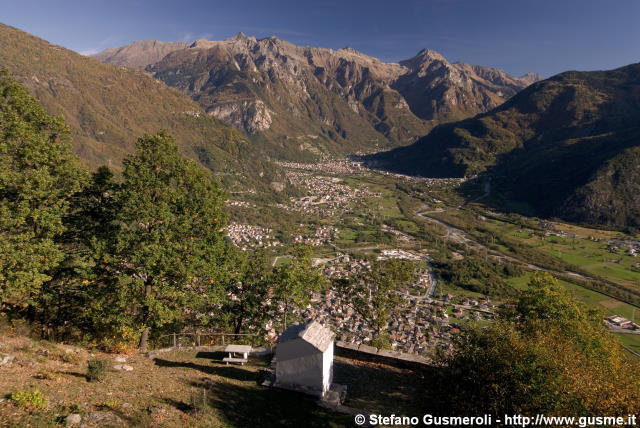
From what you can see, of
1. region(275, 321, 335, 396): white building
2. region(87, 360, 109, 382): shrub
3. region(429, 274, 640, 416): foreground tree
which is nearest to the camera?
region(429, 274, 640, 416): foreground tree

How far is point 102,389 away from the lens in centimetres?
1172

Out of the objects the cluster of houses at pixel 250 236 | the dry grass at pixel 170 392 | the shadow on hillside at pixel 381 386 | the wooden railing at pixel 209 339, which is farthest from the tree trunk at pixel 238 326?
the cluster of houses at pixel 250 236

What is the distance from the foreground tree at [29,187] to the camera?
13.6m

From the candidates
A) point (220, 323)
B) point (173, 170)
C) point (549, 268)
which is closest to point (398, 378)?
point (220, 323)

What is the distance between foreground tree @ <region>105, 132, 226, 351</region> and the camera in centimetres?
1606

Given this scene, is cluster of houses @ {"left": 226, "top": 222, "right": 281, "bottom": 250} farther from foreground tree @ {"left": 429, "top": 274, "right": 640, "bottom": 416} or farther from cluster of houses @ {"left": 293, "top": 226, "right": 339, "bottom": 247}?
foreground tree @ {"left": 429, "top": 274, "right": 640, "bottom": 416}

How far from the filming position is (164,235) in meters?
16.6

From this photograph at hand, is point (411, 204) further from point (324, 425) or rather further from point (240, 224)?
point (324, 425)

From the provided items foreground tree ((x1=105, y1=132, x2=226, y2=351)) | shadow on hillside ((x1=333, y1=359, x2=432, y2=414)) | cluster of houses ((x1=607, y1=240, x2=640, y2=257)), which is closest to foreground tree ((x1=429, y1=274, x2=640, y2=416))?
shadow on hillside ((x1=333, y1=359, x2=432, y2=414))

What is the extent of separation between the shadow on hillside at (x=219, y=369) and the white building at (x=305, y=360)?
6.80ft

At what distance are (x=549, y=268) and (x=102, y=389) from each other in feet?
382

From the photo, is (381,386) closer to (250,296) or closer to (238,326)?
(250,296)

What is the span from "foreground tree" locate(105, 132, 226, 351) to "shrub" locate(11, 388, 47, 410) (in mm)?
6171

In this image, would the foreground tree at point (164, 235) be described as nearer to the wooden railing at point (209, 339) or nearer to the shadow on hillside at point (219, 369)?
the shadow on hillside at point (219, 369)
